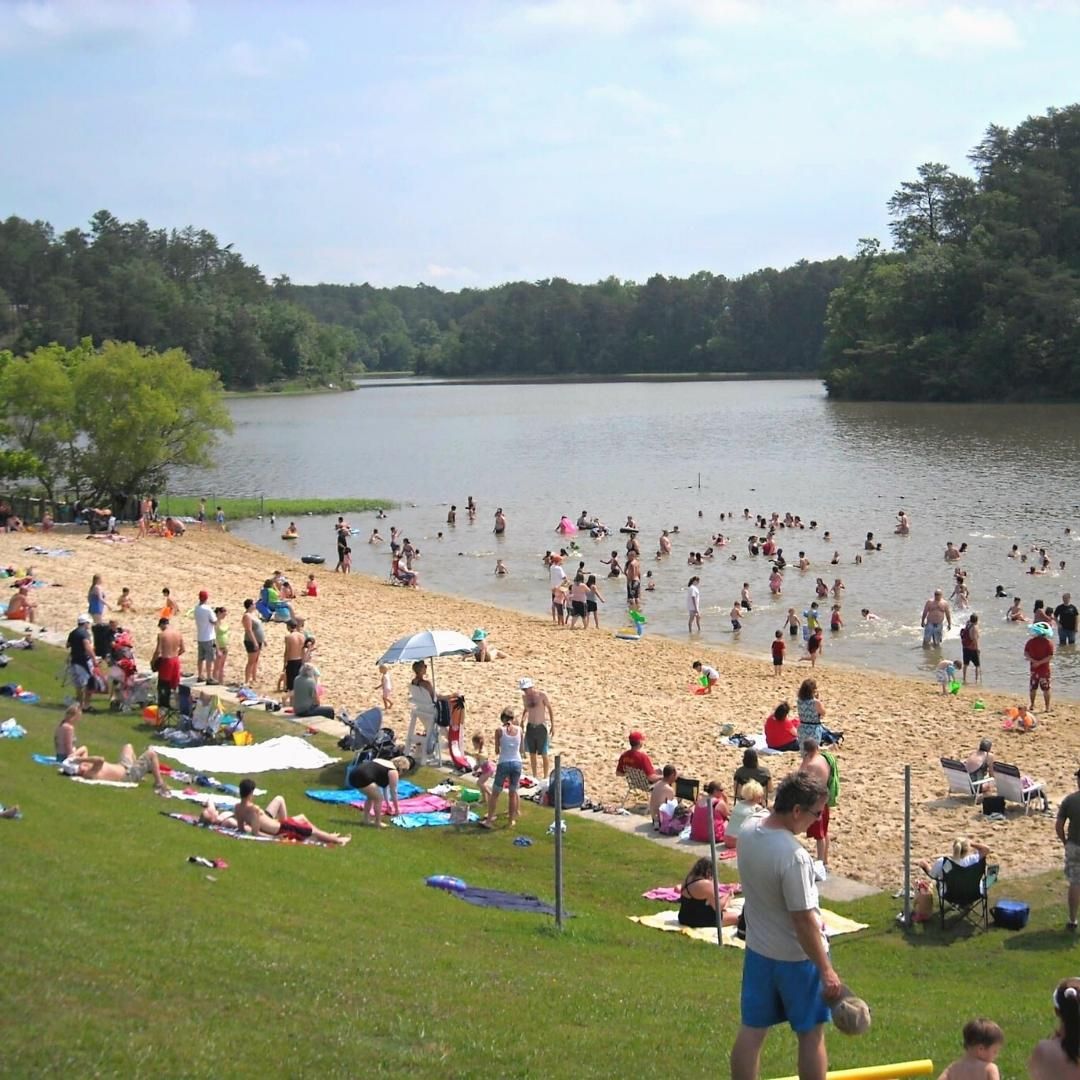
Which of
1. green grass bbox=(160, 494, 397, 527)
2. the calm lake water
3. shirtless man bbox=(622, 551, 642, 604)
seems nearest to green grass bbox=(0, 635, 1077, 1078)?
the calm lake water

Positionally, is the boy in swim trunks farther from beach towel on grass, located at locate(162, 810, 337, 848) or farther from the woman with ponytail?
the woman with ponytail

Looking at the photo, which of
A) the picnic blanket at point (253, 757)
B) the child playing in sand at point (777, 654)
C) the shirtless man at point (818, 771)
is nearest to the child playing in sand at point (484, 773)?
the picnic blanket at point (253, 757)

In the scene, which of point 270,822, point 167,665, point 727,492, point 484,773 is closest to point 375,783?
point 484,773

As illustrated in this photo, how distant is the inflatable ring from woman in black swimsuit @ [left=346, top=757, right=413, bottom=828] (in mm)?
2548

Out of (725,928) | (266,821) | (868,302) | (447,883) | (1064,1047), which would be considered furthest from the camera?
(868,302)

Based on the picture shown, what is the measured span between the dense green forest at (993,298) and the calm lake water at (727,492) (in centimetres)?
459

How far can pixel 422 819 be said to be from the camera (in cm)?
1461

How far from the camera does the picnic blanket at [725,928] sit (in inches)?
421

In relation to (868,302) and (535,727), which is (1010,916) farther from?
(868,302)

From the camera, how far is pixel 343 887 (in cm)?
1077

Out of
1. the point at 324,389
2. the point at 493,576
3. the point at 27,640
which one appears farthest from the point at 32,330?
the point at 27,640

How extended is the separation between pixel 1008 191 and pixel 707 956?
370 feet

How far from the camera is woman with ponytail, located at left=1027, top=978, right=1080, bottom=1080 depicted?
601cm

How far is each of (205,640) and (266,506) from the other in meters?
36.0
